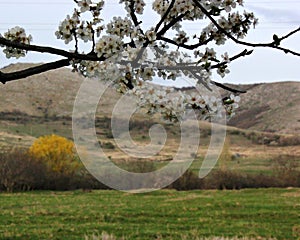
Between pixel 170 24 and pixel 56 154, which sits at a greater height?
pixel 170 24

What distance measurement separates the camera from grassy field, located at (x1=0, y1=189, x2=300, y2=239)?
19.4 m

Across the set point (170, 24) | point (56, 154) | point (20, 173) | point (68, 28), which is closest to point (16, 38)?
point (68, 28)

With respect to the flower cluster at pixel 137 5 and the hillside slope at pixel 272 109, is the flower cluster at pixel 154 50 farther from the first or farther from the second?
the hillside slope at pixel 272 109

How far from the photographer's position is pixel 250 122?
133m

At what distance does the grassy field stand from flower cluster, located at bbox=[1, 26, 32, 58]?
1140 centimetres

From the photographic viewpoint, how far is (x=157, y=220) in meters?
23.9

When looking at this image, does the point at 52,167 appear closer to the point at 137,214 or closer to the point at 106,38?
the point at 137,214

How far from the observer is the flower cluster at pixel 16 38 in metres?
5.02

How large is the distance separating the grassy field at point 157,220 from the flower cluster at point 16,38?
1140 cm

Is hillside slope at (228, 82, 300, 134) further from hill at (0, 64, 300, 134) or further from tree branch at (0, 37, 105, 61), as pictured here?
tree branch at (0, 37, 105, 61)

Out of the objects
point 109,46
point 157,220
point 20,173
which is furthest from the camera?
point 20,173

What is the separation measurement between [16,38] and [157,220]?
19.4 meters

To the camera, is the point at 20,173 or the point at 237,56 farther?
the point at 20,173

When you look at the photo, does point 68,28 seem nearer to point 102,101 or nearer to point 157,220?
point 157,220
